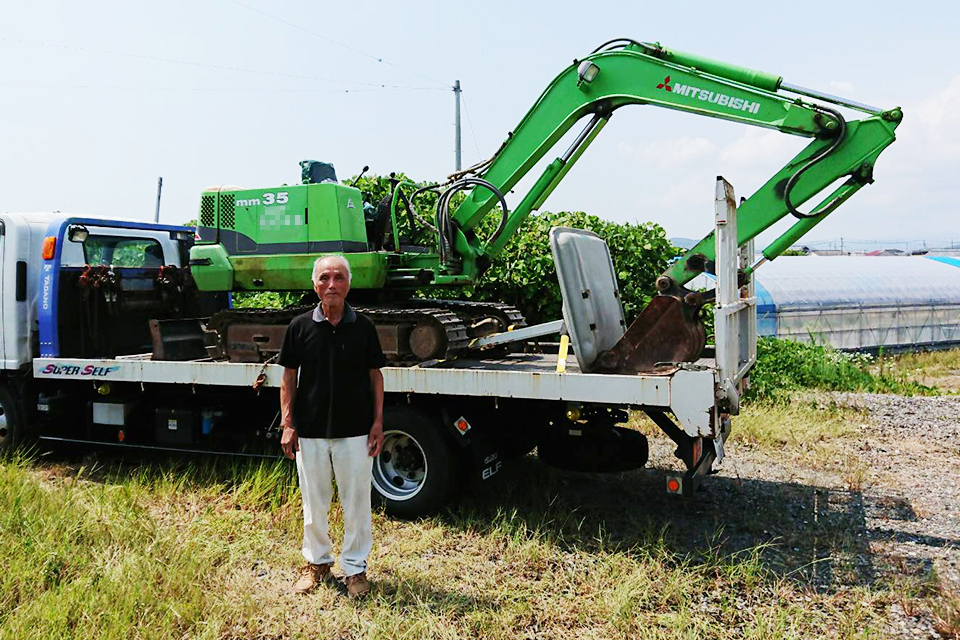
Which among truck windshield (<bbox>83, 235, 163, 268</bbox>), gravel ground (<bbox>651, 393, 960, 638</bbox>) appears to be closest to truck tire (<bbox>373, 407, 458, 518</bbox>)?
gravel ground (<bbox>651, 393, 960, 638</bbox>)

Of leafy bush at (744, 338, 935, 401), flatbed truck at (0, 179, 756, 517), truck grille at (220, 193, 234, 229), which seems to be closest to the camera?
flatbed truck at (0, 179, 756, 517)

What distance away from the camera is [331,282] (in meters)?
4.45

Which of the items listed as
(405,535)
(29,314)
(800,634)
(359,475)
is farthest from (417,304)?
(800,634)

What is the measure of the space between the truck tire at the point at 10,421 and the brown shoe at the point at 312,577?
14.1 feet

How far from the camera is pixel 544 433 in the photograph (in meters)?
5.96

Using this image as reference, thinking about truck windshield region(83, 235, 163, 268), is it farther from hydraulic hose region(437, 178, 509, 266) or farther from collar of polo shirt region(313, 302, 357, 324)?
collar of polo shirt region(313, 302, 357, 324)

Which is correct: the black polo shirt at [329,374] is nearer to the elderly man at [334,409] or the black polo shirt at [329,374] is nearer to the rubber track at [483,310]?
the elderly man at [334,409]

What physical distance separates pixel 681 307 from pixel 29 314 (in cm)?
585

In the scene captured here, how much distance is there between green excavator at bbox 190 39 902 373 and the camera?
5.79 m

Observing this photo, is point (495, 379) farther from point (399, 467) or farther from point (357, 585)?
point (357, 585)

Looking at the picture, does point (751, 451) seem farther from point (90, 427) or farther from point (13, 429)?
point (13, 429)

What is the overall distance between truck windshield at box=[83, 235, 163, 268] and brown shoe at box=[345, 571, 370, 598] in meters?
4.67

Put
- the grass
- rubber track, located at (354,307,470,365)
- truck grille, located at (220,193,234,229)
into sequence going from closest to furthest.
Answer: the grass → rubber track, located at (354,307,470,365) → truck grille, located at (220,193,234,229)

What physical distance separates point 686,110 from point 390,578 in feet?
13.4
